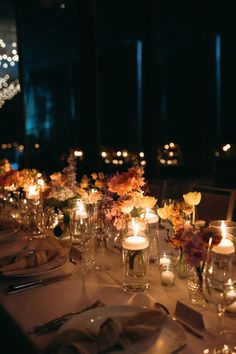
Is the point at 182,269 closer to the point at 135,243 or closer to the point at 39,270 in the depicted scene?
the point at 135,243

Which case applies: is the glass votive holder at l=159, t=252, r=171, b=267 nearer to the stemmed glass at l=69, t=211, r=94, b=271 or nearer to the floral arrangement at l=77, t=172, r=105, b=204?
the stemmed glass at l=69, t=211, r=94, b=271

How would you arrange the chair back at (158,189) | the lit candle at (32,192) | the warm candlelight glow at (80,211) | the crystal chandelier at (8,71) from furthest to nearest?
the crystal chandelier at (8,71), the chair back at (158,189), the lit candle at (32,192), the warm candlelight glow at (80,211)

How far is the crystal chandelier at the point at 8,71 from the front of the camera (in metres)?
5.00

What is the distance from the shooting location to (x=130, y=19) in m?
6.25

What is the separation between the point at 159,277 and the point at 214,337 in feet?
1.36

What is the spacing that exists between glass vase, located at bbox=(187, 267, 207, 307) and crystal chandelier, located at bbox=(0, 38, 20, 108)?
435 centimetres

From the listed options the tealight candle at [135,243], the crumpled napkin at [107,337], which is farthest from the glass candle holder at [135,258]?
the crumpled napkin at [107,337]

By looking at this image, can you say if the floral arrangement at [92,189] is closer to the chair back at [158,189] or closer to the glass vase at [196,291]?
the glass vase at [196,291]

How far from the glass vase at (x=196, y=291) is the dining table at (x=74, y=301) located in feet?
0.05

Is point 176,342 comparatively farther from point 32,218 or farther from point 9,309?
point 32,218

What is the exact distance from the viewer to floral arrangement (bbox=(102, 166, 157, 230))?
1.50 metres

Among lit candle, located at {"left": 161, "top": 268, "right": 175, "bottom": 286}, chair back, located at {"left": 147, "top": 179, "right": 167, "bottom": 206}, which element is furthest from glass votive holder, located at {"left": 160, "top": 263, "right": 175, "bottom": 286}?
chair back, located at {"left": 147, "top": 179, "right": 167, "bottom": 206}

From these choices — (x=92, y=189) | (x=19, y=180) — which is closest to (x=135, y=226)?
(x=92, y=189)

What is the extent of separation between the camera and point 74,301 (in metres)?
1.16
